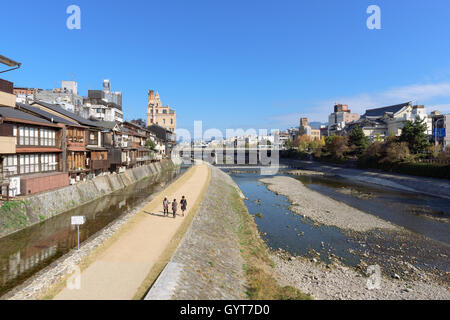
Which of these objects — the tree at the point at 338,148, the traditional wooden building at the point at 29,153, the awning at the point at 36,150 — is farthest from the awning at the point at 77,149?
the tree at the point at 338,148

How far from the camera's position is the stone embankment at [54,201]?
18423mm

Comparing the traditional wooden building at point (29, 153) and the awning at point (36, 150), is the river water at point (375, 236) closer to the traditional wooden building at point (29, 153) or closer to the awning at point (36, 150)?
the traditional wooden building at point (29, 153)

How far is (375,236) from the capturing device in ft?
68.6

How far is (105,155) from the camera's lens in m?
38.2

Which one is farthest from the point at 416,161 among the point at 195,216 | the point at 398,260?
the point at 195,216

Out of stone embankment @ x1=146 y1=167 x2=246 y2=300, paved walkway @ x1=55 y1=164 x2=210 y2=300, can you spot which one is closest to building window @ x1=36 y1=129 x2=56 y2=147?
paved walkway @ x1=55 y1=164 x2=210 y2=300

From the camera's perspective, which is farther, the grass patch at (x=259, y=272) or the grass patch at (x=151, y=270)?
the grass patch at (x=259, y=272)

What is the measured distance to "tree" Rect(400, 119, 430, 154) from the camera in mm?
53031

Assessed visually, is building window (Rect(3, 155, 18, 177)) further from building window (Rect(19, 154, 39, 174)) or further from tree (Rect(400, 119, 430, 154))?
tree (Rect(400, 119, 430, 154))

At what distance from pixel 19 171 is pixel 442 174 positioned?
62605 millimetres

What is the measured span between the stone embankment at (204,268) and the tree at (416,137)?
55.1 meters
